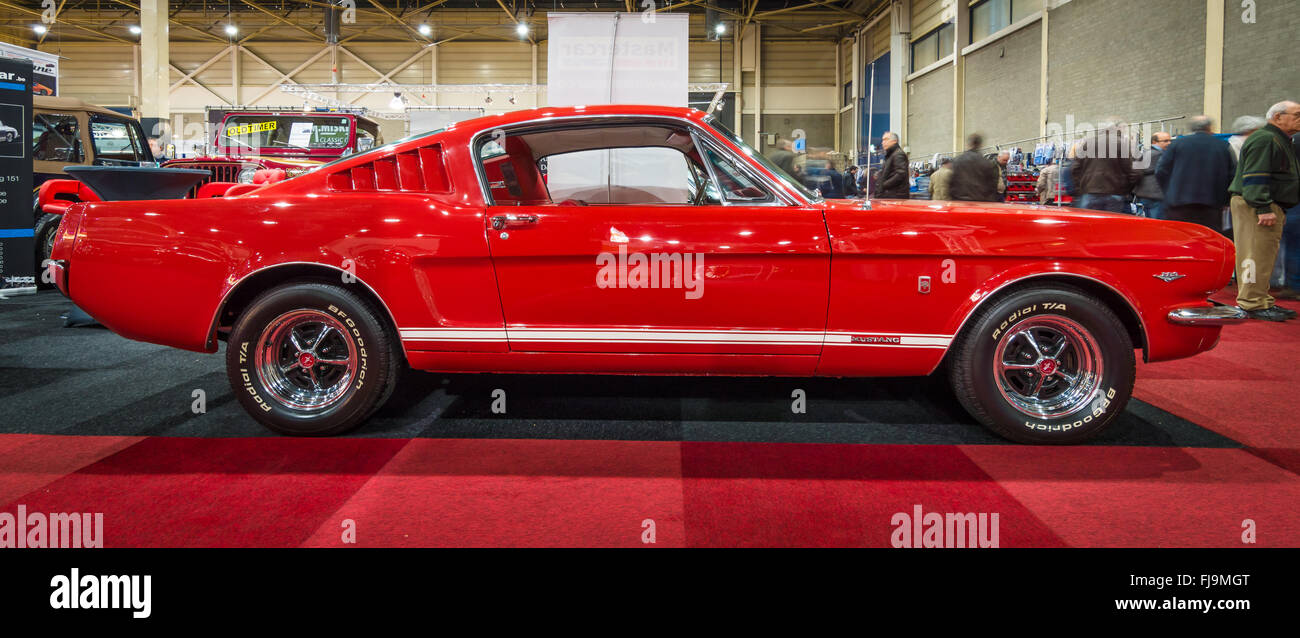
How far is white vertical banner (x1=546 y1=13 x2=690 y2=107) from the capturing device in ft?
20.4

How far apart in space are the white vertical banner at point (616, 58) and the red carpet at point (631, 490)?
4.31 m

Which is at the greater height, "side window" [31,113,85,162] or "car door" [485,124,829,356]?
"side window" [31,113,85,162]

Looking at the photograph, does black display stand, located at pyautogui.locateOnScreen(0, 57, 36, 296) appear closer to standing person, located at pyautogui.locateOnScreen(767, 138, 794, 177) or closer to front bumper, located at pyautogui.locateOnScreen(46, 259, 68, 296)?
front bumper, located at pyautogui.locateOnScreen(46, 259, 68, 296)

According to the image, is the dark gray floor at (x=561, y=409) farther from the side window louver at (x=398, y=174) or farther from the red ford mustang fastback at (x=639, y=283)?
the side window louver at (x=398, y=174)

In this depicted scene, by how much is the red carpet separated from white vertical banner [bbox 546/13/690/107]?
4.31 m

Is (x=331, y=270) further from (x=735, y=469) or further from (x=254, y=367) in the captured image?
(x=735, y=469)

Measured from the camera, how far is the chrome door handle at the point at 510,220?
2.60 meters

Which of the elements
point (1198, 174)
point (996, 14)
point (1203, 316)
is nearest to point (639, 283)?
point (1203, 316)

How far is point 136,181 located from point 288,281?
2.27 metres

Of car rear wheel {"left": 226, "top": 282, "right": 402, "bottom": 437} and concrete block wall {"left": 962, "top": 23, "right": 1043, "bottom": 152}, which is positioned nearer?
car rear wheel {"left": 226, "top": 282, "right": 402, "bottom": 437}

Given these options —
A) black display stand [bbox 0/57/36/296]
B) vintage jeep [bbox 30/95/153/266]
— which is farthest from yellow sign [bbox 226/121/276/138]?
black display stand [bbox 0/57/36/296]

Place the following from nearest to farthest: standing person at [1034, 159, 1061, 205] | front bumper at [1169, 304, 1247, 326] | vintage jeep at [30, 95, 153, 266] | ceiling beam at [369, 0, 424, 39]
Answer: front bumper at [1169, 304, 1247, 326] < vintage jeep at [30, 95, 153, 266] < standing person at [1034, 159, 1061, 205] < ceiling beam at [369, 0, 424, 39]
